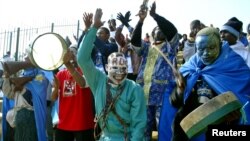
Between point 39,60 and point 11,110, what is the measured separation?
5.16ft

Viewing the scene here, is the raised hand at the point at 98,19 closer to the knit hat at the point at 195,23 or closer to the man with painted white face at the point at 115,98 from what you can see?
the man with painted white face at the point at 115,98

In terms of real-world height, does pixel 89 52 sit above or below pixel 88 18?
below

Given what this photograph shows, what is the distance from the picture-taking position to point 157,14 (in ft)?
18.2

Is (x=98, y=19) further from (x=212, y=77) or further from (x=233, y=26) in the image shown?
(x=233, y=26)

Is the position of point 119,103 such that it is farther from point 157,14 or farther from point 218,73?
point 157,14

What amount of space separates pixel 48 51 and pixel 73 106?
987 mm

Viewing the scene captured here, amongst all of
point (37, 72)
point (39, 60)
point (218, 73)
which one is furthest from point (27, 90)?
point (218, 73)

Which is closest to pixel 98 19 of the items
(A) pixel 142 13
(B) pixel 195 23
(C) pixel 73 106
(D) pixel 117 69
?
(D) pixel 117 69

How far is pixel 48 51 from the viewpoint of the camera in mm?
5348

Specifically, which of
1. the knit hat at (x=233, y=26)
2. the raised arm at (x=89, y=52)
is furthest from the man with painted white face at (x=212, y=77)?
the knit hat at (x=233, y=26)

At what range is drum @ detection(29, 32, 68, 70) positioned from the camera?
5.30m

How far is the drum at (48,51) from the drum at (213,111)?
2.06 metres

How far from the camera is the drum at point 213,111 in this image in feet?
13.2

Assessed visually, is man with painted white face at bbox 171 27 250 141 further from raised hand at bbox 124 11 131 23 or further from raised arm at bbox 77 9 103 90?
raised hand at bbox 124 11 131 23
